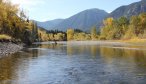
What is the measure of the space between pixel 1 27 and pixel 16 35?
18313 mm

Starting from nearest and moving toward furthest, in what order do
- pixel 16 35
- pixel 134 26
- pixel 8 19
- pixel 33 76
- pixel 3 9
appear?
pixel 33 76, pixel 3 9, pixel 8 19, pixel 16 35, pixel 134 26

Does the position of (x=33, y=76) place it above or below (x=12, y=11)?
below

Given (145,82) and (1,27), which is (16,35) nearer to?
(1,27)

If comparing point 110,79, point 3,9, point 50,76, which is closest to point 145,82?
point 110,79

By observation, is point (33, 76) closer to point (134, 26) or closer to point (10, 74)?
point (10, 74)

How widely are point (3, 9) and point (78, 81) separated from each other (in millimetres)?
69291

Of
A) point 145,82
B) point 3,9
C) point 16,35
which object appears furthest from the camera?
point 16,35

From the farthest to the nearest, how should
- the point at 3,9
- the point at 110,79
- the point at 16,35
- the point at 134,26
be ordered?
the point at 134,26, the point at 16,35, the point at 3,9, the point at 110,79

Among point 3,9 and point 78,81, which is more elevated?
point 3,9

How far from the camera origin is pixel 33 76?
2981 cm

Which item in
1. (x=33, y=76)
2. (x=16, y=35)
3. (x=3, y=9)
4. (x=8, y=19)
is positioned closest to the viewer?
(x=33, y=76)

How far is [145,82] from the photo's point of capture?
85.2 ft

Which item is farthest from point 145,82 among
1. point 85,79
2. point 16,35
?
point 16,35

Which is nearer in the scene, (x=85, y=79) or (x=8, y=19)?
(x=85, y=79)
